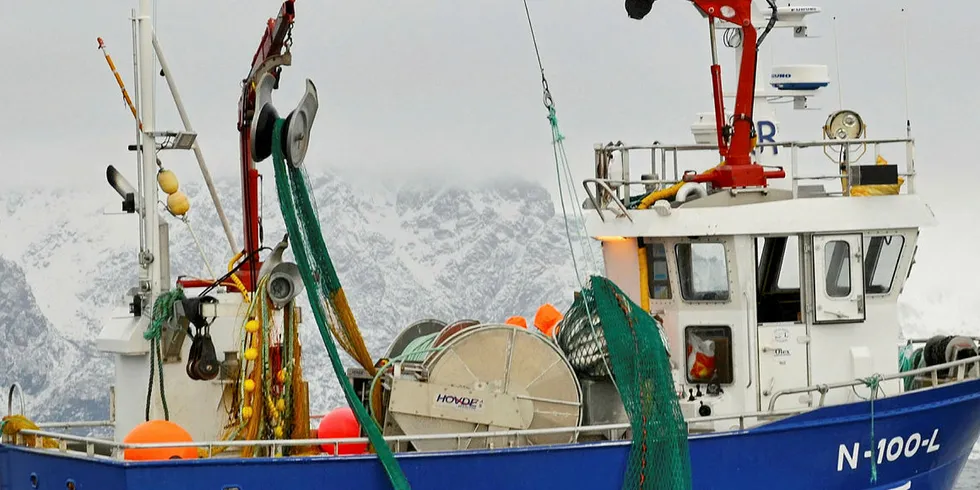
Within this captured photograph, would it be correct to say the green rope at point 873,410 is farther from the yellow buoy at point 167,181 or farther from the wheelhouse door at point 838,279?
the yellow buoy at point 167,181

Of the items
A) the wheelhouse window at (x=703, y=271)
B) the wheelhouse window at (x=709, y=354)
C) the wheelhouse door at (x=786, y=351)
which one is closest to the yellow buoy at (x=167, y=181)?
the wheelhouse window at (x=703, y=271)

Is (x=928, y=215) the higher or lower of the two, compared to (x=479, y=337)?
higher

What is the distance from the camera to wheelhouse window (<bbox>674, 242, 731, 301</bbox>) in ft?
49.6

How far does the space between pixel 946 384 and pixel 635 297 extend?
284 centimetres

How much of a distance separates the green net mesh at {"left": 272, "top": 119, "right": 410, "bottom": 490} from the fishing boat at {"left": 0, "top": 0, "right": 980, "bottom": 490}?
2 cm

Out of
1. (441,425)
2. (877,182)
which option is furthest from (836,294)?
(441,425)

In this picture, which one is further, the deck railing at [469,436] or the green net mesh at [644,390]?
Answer: the green net mesh at [644,390]

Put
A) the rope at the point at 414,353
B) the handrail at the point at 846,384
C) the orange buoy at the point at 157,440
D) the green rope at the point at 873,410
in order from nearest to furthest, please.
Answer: the orange buoy at the point at 157,440, the rope at the point at 414,353, the handrail at the point at 846,384, the green rope at the point at 873,410

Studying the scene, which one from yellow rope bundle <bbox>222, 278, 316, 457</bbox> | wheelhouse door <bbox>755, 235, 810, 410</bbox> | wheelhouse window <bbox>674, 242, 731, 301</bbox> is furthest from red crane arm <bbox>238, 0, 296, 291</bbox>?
wheelhouse door <bbox>755, 235, 810, 410</bbox>

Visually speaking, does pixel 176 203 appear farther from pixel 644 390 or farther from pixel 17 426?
pixel 644 390

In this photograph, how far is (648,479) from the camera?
14.0 m

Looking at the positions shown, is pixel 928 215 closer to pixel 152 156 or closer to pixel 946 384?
pixel 946 384

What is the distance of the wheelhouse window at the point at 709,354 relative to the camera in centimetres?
1505

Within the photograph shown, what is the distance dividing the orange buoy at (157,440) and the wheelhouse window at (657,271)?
435 centimetres
